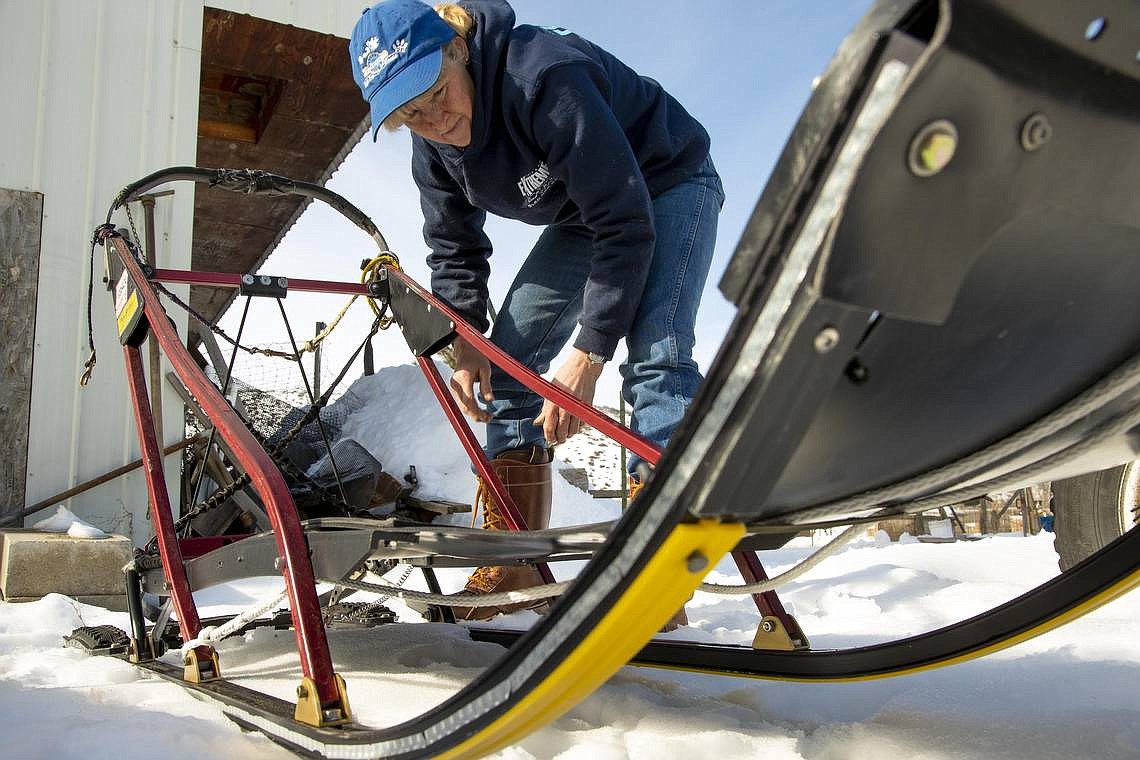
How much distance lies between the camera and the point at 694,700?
4.98 ft

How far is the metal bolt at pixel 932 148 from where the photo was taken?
47cm

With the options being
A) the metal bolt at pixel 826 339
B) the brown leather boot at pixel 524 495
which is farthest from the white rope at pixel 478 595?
the brown leather boot at pixel 524 495

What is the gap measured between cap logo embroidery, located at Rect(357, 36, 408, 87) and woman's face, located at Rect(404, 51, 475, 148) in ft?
0.32

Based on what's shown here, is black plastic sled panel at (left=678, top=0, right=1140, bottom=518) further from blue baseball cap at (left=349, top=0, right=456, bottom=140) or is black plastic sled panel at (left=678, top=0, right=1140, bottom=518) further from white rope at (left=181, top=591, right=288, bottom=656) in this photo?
blue baseball cap at (left=349, top=0, right=456, bottom=140)

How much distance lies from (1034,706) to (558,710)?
3.14 feet

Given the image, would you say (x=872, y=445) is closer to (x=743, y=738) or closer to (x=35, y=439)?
(x=743, y=738)

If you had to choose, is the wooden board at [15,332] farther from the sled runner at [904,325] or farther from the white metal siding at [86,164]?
the sled runner at [904,325]

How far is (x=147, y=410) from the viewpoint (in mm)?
1924

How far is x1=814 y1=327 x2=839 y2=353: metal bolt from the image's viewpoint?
0.52 metres

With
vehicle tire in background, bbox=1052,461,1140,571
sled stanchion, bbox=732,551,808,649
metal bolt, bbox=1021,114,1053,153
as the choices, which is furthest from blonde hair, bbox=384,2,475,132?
vehicle tire in background, bbox=1052,461,1140,571

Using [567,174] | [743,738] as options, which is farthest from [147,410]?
[743,738]

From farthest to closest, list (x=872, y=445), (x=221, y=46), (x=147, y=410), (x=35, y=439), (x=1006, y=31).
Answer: (x=221, y=46) < (x=35, y=439) < (x=147, y=410) < (x=872, y=445) < (x=1006, y=31)

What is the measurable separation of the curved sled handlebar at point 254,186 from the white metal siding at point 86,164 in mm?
2369

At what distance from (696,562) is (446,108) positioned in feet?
5.33
